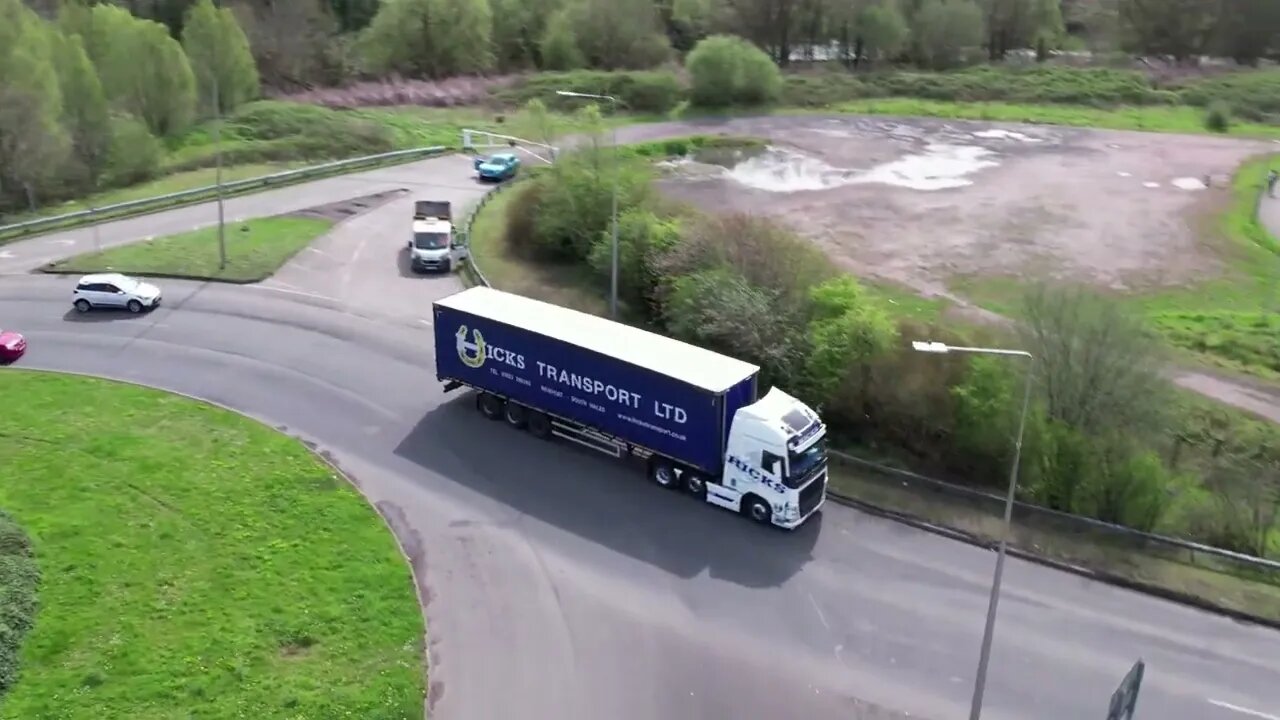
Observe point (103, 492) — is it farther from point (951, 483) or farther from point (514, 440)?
point (951, 483)

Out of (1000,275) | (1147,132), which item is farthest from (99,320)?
(1147,132)

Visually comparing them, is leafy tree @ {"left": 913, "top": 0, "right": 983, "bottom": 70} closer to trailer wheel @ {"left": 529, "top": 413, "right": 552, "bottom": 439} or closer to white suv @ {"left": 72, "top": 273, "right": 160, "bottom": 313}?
white suv @ {"left": 72, "top": 273, "right": 160, "bottom": 313}

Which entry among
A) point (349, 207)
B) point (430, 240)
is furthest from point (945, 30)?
point (430, 240)

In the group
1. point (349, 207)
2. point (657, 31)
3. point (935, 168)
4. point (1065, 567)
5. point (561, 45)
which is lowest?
point (1065, 567)

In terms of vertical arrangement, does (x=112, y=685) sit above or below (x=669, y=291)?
below

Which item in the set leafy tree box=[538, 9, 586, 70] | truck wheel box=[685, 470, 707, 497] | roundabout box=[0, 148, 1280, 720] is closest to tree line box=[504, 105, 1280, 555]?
roundabout box=[0, 148, 1280, 720]

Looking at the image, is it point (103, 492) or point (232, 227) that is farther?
point (232, 227)

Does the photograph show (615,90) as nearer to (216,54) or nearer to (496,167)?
(496,167)
